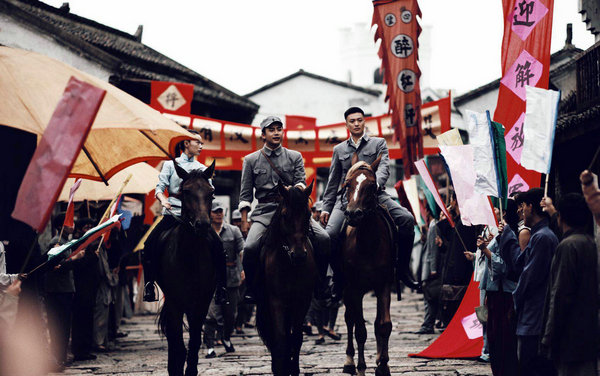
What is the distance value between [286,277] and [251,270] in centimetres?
66

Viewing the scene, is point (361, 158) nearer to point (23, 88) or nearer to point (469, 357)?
point (469, 357)

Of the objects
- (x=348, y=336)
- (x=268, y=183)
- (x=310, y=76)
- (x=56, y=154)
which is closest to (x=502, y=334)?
(x=348, y=336)

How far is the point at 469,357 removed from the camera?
12.2m

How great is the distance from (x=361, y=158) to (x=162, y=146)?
2.87 metres

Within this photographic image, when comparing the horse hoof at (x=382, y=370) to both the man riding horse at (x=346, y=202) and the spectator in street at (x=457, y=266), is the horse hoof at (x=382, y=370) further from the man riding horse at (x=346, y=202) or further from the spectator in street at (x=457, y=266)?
the spectator in street at (x=457, y=266)

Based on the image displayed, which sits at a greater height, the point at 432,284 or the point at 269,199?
the point at 269,199

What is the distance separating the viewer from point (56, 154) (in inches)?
233

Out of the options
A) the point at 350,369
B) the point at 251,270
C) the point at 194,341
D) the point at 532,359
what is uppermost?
the point at 251,270

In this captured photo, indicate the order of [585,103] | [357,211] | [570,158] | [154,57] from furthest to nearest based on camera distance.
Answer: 1. [154,57]
2. [570,158]
3. [585,103]
4. [357,211]

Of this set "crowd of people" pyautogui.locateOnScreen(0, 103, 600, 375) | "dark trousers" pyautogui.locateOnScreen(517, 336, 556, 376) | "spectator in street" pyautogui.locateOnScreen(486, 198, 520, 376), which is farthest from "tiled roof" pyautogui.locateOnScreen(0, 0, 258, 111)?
"dark trousers" pyautogui.locateOnScreen(517, 336, 556, 376)

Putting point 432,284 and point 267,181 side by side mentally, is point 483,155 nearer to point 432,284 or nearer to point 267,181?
point 267,181

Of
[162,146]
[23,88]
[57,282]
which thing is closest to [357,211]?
[162,146]

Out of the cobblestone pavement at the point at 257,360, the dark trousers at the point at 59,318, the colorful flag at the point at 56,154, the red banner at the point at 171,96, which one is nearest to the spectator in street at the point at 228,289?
the cobblestone pavement at the point at 257,360

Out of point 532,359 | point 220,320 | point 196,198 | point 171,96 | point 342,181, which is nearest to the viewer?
point 532,359
